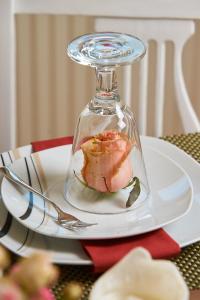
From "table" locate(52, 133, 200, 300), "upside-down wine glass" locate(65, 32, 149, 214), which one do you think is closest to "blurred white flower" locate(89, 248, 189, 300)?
"table" locate(52, 133, 200, 300)

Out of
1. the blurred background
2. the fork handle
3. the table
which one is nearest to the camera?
the table

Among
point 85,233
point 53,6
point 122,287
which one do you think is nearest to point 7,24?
point 53,6

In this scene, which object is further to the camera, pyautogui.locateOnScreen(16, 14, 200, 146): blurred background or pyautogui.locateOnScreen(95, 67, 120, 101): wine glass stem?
pyautogui.locateOnScreen(16, 14, 200, 146): blurred background

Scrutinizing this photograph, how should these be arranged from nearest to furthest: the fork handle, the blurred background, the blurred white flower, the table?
the blurred white flower < the table < the fork handle < the blurred background

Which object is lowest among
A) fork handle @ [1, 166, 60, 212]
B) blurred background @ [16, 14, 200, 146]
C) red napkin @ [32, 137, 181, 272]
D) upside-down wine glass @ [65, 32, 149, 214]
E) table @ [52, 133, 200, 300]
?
blurred background @ [16, 14, 200, 146]

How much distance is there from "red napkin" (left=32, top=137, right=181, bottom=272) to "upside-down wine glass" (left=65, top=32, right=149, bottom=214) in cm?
5

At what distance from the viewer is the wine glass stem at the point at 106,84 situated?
812 millimetres

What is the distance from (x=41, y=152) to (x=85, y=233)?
23cm

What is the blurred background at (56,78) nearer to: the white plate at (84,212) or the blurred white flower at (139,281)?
the white plate at (84,212)

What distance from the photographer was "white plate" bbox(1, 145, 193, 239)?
2.51 feet

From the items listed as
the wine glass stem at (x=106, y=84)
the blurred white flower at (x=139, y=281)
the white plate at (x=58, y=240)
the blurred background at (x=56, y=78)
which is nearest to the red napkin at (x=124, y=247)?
the white plate at (x=58, y=240)

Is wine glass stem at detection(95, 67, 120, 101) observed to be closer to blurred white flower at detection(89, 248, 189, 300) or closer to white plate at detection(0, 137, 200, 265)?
white plate at detection(0, 137, 200, 265)

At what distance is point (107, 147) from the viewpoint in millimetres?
818

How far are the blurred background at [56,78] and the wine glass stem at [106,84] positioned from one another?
1012 mm
